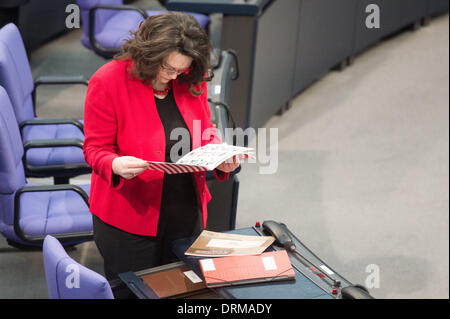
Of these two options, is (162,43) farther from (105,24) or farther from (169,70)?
(105,24)

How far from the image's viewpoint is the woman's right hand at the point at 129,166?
1.97 metres

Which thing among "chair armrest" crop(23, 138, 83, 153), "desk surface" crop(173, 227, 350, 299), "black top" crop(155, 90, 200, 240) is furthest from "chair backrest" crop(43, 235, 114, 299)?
"chair armrest" crop(23, 138, 83, 153)

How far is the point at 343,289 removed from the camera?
179 centimetres

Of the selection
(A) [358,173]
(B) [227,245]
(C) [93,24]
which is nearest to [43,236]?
(B) [227,245]

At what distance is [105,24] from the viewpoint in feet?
15.0

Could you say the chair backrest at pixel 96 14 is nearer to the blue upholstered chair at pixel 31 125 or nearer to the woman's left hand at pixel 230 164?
the blue upholstered chair at pixel 31 125

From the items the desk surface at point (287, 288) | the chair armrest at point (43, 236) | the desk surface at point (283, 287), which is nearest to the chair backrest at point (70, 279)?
the desk surface at point (283, 287)

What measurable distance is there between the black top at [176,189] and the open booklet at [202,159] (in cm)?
9

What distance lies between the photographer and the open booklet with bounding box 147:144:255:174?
1930mm

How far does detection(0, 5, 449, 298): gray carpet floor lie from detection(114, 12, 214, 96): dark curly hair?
1.54m

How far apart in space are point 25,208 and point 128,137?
93 centimetres

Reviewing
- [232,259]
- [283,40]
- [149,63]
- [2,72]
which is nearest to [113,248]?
[232,259]

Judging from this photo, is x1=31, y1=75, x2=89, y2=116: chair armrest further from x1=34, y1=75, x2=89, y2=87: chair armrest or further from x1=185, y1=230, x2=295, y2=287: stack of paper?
x1=185, y1=230, x2=295, y2=287: stack of paper

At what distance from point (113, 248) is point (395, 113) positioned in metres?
3.75
